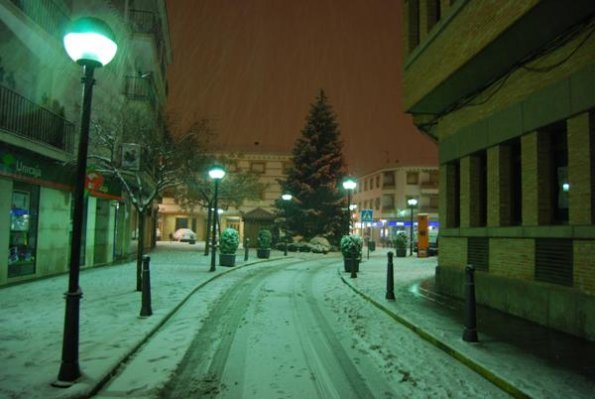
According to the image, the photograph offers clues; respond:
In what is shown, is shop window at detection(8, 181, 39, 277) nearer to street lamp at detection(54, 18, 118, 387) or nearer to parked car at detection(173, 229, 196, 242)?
street lamp at detection(54, 18, 118, 387)

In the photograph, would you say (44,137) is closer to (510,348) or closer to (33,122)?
(33,122)

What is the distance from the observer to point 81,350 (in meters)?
6.67

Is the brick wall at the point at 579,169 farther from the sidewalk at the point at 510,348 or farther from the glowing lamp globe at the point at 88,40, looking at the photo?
the glowing lamp globe at the point at 88,40

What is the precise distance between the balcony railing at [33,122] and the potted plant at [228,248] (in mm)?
7810

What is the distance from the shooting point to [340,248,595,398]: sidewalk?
17.7ft

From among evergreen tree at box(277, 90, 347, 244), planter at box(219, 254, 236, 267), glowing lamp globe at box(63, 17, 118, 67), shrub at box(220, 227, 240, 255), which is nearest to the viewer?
glowing lamp globe at box(63, 17, 118, 67)

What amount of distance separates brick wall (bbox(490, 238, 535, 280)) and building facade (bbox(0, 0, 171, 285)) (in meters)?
11.8

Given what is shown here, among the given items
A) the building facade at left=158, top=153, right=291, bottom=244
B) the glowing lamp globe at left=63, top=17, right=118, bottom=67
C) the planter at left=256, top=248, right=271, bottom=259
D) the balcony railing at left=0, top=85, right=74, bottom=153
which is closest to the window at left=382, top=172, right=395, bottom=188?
the building facade at left=158, top=153, right=291, bottom=244

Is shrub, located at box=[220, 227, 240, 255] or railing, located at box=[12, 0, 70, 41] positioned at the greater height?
railing, located at box=[12, 0, 70, 41]

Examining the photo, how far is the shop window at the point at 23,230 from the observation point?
1417cm

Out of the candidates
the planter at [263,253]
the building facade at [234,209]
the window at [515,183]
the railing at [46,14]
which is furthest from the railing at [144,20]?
the building facade at [234,209]

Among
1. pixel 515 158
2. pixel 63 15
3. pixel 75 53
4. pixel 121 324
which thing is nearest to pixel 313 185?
pixel 63 15

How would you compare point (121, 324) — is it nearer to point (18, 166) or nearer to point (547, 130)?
point (18, 166)

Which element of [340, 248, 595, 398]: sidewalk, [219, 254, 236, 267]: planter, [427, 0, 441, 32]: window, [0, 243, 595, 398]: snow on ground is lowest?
[0, 243, 595, 398]: snow on ground
